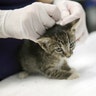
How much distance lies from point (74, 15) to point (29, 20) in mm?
187

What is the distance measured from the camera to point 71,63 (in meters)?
0.85

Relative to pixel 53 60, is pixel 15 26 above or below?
above

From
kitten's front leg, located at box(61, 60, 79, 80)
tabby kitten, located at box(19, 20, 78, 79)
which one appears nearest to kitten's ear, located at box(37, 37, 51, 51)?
tabby kitten, located at box(19, 20, 78, 79)

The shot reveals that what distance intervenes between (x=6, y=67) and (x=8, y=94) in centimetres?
12

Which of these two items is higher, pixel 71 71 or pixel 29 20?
pixel 29 20

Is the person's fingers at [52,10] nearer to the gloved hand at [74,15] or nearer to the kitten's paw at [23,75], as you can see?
the gloved hand at [74,15]

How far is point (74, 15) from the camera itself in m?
0.78

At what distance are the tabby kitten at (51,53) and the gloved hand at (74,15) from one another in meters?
0.03

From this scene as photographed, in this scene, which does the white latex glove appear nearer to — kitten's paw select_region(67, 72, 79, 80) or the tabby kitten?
the tabby kitten

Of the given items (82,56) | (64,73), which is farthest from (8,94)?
(82,56)

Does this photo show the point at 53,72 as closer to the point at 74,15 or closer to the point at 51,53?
the point at 51,53

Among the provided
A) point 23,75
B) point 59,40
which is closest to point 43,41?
point 59,40

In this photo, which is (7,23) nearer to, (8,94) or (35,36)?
(35,36)

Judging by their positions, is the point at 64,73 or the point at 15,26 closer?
the point at 15,26
